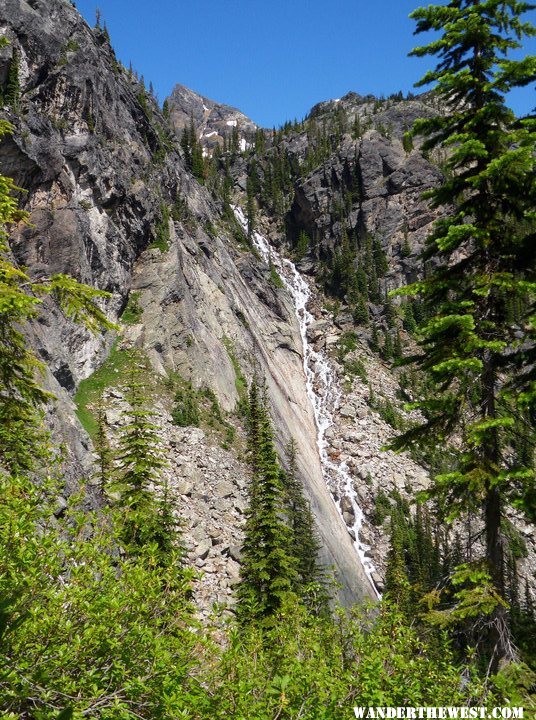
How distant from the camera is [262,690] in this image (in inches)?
223

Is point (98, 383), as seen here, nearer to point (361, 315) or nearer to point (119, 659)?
point (119, 659)

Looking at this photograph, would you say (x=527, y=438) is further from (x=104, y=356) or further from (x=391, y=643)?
(x=104, y=356)

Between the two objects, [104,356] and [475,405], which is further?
[104,356]

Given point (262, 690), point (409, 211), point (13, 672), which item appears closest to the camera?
point (13, 672)

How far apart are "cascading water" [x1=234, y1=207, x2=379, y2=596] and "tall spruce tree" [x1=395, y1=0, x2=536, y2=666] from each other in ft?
160

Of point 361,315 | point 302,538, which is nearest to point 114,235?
point 302,538

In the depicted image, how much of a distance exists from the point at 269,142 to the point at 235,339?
132828 mm

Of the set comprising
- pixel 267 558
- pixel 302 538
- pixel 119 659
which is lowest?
pixel 302 538

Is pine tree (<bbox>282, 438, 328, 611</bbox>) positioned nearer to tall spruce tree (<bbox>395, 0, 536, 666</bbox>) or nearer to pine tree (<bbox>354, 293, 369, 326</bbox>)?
tall spruce tree (<bbox>395, 0, 536, 666</bbox>)

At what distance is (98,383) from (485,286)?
35.4 metres

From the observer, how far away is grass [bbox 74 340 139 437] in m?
33.7

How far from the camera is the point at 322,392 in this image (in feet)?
257

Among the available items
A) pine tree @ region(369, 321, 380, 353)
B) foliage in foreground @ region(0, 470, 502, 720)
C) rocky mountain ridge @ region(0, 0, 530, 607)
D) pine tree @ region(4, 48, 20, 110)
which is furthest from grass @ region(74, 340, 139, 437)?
pine tree @ region(369, 321, 380, 353)

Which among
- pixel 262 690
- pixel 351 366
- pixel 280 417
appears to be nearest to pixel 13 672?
pixel 262 690
